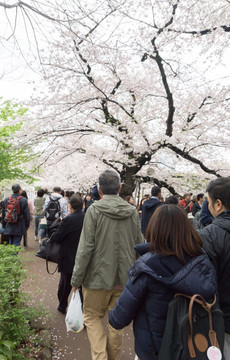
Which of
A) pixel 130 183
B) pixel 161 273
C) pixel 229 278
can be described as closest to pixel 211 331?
pixel 161 273

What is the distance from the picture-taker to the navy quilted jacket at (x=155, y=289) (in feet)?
4.47

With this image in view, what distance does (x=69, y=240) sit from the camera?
3.72 metres

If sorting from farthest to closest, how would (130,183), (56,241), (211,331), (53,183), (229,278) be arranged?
(53,183) < (130,183) < (56,241) < (229,278) < (211,331)

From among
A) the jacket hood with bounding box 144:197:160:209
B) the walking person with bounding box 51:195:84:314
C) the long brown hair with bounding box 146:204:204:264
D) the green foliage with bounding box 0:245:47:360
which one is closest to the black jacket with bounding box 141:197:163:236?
the jacket hood with bounding box 144:197:160:209

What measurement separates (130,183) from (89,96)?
9.83 ft

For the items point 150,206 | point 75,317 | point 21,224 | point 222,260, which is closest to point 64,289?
point 75,317

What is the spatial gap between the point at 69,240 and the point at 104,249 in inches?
48.7

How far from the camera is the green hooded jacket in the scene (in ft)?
8.36

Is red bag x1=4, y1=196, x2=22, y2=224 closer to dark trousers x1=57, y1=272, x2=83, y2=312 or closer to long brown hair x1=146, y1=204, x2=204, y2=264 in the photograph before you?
dark trousers x1=57, y1=272, x2=83, y2=312

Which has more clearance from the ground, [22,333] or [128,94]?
[128,94]

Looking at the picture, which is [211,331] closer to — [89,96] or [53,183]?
[89,96]

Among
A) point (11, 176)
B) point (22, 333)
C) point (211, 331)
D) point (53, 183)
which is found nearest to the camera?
point (211, 331)

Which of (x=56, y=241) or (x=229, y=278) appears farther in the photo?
(x=56, y=241)

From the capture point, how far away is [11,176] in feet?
62.0
